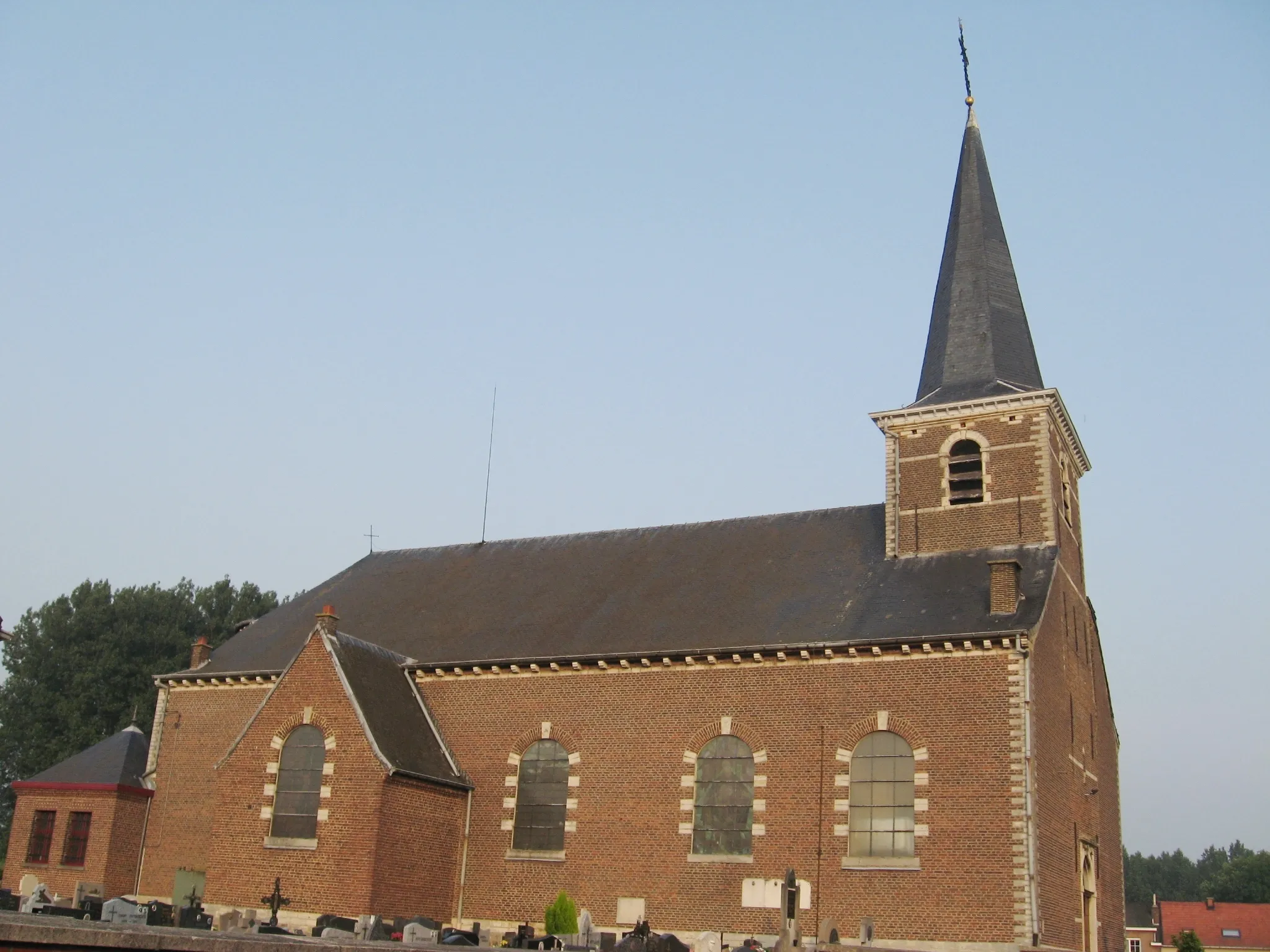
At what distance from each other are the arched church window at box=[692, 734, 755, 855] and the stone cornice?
865cm

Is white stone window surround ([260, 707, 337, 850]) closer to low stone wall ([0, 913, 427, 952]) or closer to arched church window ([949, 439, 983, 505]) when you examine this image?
arched church window ([949, 439, 983, 505])

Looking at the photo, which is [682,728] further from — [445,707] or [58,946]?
[58,946]

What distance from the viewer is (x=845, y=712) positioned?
23125 millimetres

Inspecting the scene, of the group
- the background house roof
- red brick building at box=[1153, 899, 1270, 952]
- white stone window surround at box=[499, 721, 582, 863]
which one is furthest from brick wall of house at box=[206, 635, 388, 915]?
the background house roof

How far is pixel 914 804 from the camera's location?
22062 mm

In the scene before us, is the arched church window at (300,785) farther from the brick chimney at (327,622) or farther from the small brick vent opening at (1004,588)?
the small brick vent opening at (1004,588)

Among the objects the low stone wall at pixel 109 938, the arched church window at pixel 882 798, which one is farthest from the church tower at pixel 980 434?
the low stone wall at pixel 109 938

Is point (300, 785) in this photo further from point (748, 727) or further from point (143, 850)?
point (748, 727)

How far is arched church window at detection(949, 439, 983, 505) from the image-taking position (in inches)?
1047

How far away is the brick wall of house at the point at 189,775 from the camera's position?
29.0m

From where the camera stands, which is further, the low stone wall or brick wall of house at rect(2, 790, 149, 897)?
brick wall of house at rect(2, 790, 149, 897)

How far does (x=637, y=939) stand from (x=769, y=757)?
5.62 meters

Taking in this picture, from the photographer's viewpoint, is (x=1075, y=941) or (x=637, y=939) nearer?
(x=637, y=939)

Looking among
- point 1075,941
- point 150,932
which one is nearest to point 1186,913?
point 1075,941
